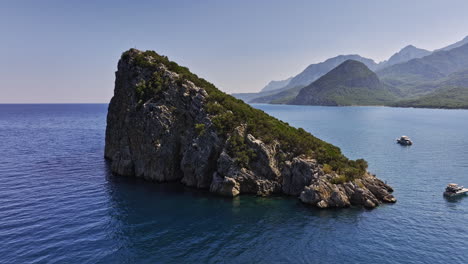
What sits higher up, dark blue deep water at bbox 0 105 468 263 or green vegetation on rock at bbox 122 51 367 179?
green vegetation on rock at bbox 122 51 367 179

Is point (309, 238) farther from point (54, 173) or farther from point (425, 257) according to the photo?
point (54, 173)

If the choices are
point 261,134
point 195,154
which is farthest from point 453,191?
point 195,154

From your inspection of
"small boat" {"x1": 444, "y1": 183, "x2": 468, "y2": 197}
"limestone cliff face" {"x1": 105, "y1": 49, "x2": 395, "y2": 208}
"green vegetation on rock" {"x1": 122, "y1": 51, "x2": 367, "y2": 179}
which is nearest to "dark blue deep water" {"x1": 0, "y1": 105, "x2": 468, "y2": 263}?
"small boat" {"x1": 444, "y1": 183, "x2": 468, "y2": 197}

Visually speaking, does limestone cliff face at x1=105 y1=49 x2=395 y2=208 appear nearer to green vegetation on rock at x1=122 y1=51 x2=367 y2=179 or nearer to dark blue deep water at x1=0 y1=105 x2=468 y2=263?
green vegetation on rock at x1=122 y1=51 x2=367 y2=179

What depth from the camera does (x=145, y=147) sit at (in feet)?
216

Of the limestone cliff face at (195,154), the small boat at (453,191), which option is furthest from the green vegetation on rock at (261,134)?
the small boat at (453,191)

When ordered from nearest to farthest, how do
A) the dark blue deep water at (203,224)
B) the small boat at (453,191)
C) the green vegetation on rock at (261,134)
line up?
the dark blue deep water at (203,224) → the small boat at (453,191) → the green vegetation on rock at (261,134)

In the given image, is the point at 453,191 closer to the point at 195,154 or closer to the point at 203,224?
the point at 203,224

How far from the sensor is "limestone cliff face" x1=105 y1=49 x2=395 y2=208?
5241cm

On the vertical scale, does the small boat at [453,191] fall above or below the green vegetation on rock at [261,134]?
below

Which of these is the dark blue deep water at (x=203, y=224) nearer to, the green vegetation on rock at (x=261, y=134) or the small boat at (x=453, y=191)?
the small boat at (x=453, y=191)

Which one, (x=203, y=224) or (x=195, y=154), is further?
(x=195, y=154)

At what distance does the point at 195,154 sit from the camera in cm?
6028

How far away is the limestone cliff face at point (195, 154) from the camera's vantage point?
172 ft
